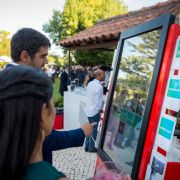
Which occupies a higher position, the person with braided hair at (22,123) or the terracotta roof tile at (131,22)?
the terracotta roof tile at (131,22)

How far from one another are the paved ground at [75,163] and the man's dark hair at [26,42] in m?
2.98

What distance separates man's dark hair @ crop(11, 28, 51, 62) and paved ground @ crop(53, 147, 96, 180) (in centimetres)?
298

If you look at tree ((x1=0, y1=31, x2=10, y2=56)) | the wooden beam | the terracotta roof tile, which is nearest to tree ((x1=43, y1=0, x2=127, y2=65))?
the wooden beam

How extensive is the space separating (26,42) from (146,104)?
99 centimetres

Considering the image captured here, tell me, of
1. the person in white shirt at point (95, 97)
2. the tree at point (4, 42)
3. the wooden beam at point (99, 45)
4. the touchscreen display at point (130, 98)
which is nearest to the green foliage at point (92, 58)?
the wooden beam at point (99, 45)

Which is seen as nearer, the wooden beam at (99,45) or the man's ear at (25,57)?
the man's ear at (25,57)

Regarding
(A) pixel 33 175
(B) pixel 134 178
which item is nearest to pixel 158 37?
(B) pixel 134 178

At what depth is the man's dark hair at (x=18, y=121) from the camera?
39.1 inches

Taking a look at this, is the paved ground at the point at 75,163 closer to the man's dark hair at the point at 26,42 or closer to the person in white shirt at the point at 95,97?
the person in white shirt at the point at 95,97

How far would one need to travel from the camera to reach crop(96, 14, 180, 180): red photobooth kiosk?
61.9 inches

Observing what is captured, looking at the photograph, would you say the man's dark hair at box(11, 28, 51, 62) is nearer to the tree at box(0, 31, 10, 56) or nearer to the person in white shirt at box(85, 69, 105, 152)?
the person in white shirt at box(85, 69, 105, 152)

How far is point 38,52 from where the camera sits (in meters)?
2.14

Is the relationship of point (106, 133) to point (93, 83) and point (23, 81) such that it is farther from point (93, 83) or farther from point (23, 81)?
point (93, 83)

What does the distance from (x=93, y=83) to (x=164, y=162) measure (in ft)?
13.6
